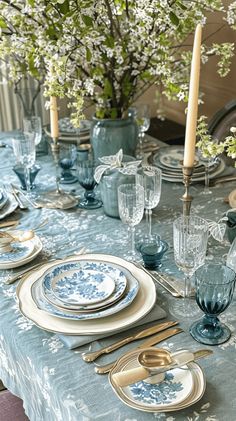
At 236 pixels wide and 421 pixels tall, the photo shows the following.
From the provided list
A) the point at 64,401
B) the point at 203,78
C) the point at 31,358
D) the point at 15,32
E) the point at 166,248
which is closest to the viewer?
the point at 64,401

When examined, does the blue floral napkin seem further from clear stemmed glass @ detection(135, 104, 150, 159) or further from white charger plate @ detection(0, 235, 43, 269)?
clear stemmed glass @ detection(135, 104, 150, 159)

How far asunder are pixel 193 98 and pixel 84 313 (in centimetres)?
49

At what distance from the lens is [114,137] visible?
5.57 ft

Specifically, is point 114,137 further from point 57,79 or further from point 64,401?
point 64,401

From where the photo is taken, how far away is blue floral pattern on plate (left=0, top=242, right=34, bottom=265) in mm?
1337

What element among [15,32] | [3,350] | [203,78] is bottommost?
[3,350]

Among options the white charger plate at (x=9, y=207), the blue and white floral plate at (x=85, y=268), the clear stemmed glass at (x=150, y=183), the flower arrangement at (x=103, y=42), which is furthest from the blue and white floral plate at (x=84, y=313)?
the flower arrangement at (x=103, y=42)

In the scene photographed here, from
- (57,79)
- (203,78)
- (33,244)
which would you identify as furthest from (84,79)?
(203,78)

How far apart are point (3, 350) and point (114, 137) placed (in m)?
0.77

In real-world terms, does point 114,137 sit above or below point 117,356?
above

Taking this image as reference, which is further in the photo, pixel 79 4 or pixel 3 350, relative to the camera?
pixel 79 4

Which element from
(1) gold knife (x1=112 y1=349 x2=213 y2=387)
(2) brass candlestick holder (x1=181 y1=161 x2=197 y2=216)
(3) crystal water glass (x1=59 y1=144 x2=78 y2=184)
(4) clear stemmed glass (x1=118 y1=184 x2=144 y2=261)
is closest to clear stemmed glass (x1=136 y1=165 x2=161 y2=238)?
(4) clear stemmed glass (x1=118 y1=184 x2=144 y2=261)

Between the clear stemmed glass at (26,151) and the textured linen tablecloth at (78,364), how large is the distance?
26 centimetres

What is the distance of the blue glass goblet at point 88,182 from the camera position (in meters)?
1.63
